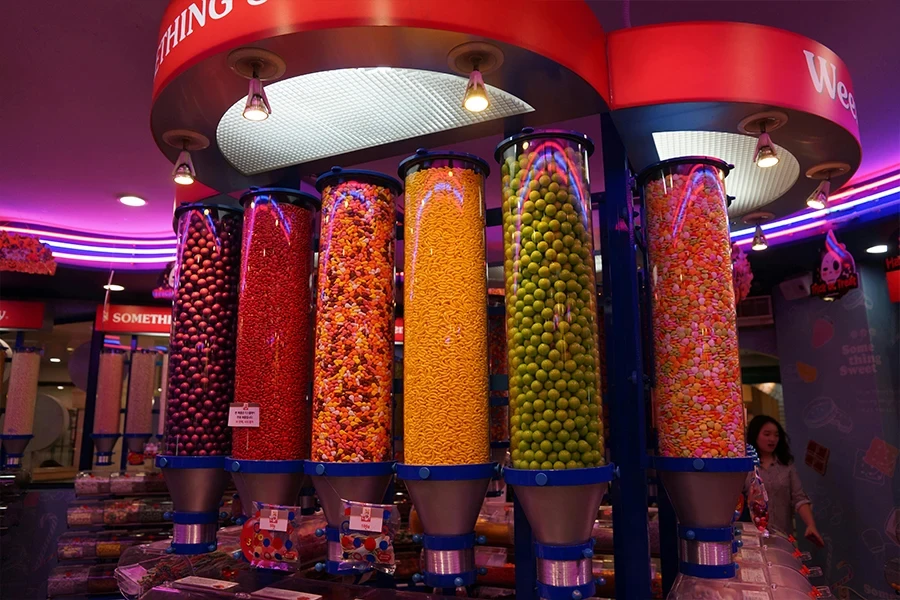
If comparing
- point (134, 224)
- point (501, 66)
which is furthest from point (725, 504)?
point (134, 224)

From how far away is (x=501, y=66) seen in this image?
1.67m

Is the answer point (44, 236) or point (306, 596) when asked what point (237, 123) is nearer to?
point (306, 596)

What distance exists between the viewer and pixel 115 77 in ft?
10.6

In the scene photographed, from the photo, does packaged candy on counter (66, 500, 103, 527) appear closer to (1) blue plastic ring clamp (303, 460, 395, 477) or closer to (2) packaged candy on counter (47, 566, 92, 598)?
(2) packaged candy on counter (47, 566, 92, 598)

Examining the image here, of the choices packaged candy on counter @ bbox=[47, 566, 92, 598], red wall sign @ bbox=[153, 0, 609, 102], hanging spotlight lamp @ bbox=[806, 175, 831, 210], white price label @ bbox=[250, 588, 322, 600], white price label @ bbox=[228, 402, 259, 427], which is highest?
red wall sign @ bbox=[153, 0, 609, 102]

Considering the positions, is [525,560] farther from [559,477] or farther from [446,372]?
[446,372]

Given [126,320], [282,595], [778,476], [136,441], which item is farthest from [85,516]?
[778,476]

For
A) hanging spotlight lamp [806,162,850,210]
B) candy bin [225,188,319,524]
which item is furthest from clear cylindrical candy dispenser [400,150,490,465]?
hanging spotlight lamp [806,162,850,210]

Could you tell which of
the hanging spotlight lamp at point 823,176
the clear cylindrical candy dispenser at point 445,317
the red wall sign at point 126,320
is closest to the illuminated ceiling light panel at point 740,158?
the hanging spotlight lamp at point 823,176

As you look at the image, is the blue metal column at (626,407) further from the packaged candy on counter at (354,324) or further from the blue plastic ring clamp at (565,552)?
the packaged candy on counter at (354,324)

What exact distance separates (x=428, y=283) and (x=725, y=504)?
101cm

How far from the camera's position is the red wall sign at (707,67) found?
1895mm

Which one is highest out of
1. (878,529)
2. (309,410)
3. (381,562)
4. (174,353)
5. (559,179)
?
(559,179)

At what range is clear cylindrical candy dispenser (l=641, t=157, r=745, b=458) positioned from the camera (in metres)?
1.76
